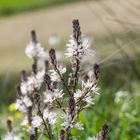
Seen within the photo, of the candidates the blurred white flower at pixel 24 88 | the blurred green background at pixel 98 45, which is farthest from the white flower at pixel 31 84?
the blurred green background at pixel 98 45

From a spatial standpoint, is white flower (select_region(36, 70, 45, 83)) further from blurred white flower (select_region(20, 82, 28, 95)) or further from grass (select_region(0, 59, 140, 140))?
grass (select_region(0, 59, 140, 140))

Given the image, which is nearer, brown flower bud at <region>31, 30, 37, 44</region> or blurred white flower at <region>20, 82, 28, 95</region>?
brown flower bud at <region>31, 30, 37, 44</region>

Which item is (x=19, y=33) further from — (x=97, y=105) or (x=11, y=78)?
(x=97, y=105)

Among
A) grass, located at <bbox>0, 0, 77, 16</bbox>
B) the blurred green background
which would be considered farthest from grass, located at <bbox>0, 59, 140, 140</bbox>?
grass, located at <bbox>0, 0, 77, 16</bbox>

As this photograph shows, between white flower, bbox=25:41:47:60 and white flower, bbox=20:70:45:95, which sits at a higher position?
white flower, bbox=25:41:47:60

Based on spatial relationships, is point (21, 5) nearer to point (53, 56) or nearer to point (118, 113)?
point (118, 113)

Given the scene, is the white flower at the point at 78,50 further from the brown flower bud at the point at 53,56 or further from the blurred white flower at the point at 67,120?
the blurred white flower at the point at 67,120

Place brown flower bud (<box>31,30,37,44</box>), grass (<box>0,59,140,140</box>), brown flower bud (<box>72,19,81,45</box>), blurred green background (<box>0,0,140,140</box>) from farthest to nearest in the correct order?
blurred green background (<box>0,0,140,140</box>), grass (<box>0,59,140,140</box>), brown flower bud (<box>31,30,37,44</box>), brown flower bud (<box>72,19,81,45</box>)

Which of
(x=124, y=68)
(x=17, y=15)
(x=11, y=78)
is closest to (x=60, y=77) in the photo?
(x=124, y=68)
